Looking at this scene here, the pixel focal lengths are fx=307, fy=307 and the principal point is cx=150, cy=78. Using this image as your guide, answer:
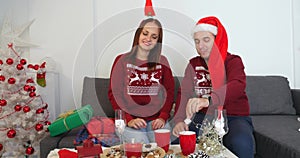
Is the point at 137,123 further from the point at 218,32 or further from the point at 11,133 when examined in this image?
the point at 11,133

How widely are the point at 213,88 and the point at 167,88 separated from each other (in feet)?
0.74

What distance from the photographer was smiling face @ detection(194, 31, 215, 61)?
1506 millimetres

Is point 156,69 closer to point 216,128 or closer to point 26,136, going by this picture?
point 216,128

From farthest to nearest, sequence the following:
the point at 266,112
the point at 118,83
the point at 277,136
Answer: the point at 266,112
the point at 277,136
the point at 118,83

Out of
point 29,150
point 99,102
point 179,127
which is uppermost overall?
point 99,102

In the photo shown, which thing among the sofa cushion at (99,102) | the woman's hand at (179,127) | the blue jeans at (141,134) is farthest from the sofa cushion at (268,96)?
the sofa cushion at (99,102)

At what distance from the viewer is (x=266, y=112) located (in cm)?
223

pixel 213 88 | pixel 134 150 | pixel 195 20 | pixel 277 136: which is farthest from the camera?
pixel 195 20

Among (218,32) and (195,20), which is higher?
(195,20)

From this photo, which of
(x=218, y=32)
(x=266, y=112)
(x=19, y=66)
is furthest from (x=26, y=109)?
(x=266, y=112)

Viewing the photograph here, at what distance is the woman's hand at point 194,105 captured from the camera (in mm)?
1369

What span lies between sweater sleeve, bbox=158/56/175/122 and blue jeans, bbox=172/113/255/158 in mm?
140

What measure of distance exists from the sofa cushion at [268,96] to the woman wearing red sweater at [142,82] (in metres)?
1.02

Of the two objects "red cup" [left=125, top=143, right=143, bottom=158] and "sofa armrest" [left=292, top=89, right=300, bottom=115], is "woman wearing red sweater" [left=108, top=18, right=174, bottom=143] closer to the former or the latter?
"red cup" [left=125, top=143, right=143, bottom=158]
